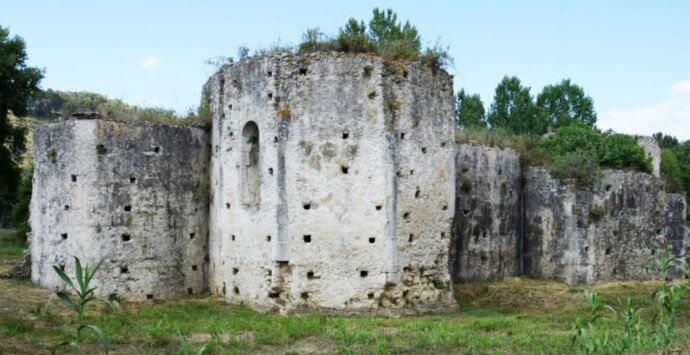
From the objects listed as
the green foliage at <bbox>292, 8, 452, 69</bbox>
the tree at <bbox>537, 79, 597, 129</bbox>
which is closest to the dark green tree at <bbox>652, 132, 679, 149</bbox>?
the tree at <bbox>537, 79, 597, 129</bbox>

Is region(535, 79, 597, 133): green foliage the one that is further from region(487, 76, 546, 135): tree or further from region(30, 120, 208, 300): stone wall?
region(30, 120, 208, 300): stone wall

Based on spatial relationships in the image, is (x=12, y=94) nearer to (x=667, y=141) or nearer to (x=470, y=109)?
(x=470, y=109)

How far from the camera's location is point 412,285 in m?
15.9

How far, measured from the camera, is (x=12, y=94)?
27781mm

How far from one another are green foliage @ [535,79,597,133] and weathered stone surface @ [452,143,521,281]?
32.4m

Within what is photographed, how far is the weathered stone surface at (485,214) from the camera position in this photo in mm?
20188

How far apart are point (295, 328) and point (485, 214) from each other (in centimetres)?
953

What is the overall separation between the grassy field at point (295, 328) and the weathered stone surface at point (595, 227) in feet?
8.42

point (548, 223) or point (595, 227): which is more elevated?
point (548, 223)

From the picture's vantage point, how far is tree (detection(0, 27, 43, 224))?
90.0ft

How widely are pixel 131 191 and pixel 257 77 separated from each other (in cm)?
437

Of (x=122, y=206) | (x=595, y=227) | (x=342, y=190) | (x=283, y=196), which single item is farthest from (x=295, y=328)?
(x=595, y=227)

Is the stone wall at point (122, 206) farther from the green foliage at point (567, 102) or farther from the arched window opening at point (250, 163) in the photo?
the green foliage at point (567, 102)

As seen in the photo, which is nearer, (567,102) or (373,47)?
(373,47)
